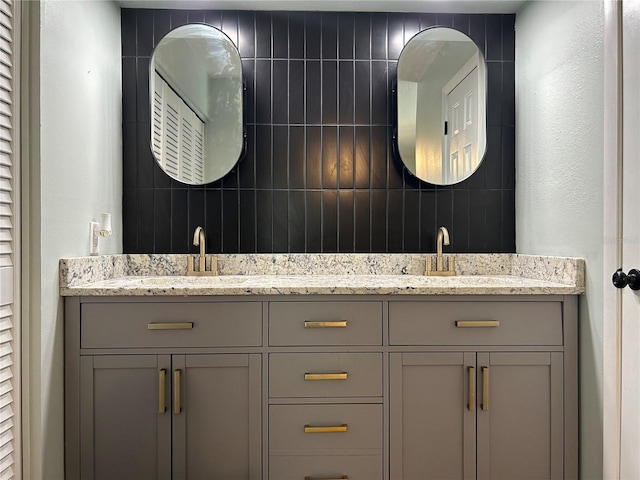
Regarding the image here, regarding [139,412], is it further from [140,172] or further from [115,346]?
[140,172]

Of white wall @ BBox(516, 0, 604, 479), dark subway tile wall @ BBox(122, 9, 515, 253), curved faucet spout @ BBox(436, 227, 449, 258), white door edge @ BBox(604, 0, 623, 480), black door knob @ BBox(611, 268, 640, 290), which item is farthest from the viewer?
dark subway tile wall @ BBox(122, 9, 515, 253)

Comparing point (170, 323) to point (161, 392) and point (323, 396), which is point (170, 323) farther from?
point (323, 396)

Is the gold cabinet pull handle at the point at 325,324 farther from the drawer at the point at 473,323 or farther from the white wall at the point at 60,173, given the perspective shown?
the white wall at the point at 60,173

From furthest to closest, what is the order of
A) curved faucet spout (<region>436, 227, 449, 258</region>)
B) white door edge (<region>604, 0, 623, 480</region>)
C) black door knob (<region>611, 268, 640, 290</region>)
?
1. curved faucet spout (<region>436, 227, 449, 258</region>)
2. white door edge (<region>604, 0, 623, 480</region>)
3. black door knob (<region>611, 268, 640, 290</region>)

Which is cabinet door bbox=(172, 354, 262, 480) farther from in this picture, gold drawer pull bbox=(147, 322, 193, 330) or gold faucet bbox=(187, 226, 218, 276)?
gold faucet bbox=(187, 226, 218, 276)

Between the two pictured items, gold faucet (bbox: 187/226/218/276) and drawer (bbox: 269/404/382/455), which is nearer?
drawer (bbox: 269/404/382/455)

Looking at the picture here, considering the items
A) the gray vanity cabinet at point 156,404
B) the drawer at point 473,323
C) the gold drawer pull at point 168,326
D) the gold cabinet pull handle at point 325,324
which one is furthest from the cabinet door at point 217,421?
the drawer at point 473,323

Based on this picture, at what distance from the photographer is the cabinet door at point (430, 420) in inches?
64.2

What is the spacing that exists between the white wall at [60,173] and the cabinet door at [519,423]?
153 cm

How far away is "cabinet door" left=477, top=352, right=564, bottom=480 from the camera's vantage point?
1.63m

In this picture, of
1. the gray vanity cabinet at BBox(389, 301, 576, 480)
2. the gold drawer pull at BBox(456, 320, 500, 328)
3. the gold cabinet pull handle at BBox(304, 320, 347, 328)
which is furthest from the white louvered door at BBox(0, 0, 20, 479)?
the gold drawer pull at BBox(456, 320, 500, 328)

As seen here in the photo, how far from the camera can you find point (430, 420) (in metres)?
1.63

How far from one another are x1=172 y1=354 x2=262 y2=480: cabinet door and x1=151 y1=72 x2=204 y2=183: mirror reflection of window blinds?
0.91 metres

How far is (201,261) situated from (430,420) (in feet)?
3.94
